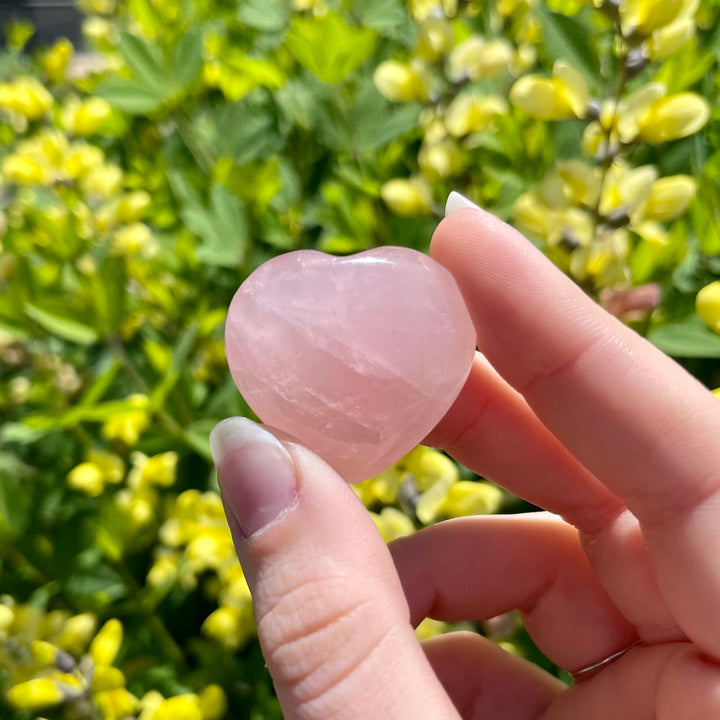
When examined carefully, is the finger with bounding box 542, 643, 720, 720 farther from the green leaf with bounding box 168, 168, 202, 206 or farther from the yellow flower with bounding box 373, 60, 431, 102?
the green leaf with bounding box 168, 168, 202, 206

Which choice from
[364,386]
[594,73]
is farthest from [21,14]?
[364,386]

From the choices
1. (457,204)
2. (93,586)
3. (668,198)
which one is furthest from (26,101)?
(668,198)

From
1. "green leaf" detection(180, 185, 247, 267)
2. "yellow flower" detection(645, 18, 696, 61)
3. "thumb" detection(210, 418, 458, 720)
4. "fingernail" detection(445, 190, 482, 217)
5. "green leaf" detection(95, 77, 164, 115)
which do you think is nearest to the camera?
"thumb" detection(210, 418, 458, 720)

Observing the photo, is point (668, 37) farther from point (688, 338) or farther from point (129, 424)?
point (129, 424)

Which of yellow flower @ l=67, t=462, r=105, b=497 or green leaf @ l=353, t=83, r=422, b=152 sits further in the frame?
green leaf @ l=353, t=83, r=422, b=152

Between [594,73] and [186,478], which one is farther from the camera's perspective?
[186,478]

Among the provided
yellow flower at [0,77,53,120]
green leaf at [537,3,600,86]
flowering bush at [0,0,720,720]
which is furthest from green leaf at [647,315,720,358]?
yellow flower at [0,77,53,120]

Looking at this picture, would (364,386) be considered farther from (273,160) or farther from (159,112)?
(159,112)
